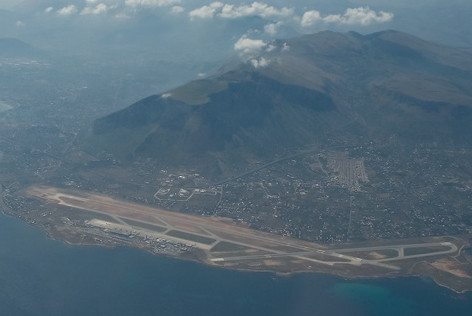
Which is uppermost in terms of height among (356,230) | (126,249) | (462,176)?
(462,176)

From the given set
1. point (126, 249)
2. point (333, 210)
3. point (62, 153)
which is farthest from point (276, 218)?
point (62, 153)

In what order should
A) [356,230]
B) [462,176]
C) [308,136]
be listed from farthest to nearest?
[308,136] → [462,176] → [356,230]

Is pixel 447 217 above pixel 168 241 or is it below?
above

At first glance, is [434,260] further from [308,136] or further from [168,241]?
[308,136]

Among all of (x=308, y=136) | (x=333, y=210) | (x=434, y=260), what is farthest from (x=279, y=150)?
(x=434, y=260)

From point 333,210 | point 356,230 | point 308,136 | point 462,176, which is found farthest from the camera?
point 308,136

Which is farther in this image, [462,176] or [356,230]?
[462,176]

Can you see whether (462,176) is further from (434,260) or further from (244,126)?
(244,126)
